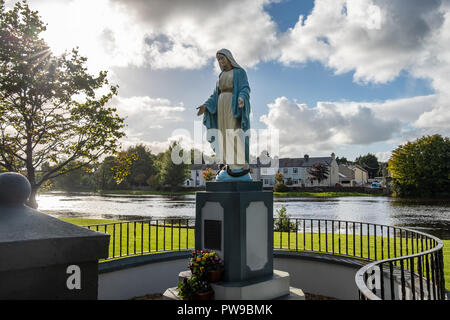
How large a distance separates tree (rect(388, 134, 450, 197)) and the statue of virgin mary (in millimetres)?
54134

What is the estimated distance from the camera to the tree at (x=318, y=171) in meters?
74.0

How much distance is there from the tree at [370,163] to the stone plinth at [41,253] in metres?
130

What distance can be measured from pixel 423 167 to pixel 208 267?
183 feet

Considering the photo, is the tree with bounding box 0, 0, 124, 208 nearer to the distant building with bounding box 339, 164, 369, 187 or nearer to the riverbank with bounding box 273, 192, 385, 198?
the riverbank with bounding box 273, 192, 385, 198

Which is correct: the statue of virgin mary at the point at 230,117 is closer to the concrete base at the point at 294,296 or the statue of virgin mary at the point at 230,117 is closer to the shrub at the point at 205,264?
the shrub at the point at 205,264

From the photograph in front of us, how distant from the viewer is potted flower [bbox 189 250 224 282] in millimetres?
5789

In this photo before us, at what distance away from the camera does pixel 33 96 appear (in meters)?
13.3

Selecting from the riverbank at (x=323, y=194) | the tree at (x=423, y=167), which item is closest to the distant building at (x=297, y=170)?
the riverbank at (x=323, y=194)

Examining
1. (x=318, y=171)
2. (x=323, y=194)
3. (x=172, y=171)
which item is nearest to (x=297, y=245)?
(x=323, y=194)

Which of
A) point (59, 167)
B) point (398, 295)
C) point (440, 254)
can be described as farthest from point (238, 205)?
point (59, 167)

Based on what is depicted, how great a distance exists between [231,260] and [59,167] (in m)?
11.5

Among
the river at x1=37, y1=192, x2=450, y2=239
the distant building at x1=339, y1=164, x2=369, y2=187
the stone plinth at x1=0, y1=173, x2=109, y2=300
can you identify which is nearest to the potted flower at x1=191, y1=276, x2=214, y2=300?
the stone plinth at x1=0, y1=173, x2=109, y2=300

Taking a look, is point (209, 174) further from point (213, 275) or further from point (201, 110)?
point (213, 275)

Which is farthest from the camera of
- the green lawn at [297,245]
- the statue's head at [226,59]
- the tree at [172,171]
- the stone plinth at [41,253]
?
the tree at [172,171]
